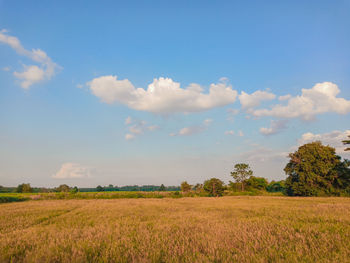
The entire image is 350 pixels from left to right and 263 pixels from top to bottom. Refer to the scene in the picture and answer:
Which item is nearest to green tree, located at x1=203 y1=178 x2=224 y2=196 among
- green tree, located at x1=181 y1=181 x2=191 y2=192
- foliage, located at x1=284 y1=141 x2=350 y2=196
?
green tree, located at x1=181 y1=181 x2=191 y2=192

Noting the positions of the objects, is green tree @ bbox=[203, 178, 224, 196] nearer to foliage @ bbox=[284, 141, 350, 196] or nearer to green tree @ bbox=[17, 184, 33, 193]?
foliage @ bbox=[284, 141, 350, 196]

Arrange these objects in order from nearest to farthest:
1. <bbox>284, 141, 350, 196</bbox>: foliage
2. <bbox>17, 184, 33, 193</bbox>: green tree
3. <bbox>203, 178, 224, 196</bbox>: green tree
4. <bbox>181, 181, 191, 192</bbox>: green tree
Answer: <bbox>284, 141, 350, 196</bbox>: foliage < <bbox>203, 178, 224, 196</bbox>: green tree < <bbox>181, 181, 191, 192</bbox>: green tree < <bbox>17, 184, 33, 193</bbox>: green tree

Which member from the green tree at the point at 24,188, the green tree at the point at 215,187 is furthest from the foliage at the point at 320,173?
the green tree at the point at 24,188

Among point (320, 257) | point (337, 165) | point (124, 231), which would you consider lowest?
point (124, 231)

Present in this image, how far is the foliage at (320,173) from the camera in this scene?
32.2m

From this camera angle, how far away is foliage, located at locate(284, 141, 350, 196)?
32.2m

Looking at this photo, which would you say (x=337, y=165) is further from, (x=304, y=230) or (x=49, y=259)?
(x=49, y=259)

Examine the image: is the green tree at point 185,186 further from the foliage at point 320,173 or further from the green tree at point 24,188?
the green tree at point 24,188

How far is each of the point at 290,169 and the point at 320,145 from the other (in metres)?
6.78

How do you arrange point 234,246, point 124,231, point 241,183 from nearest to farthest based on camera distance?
point 234,246 → point 124,231 → point 241,183

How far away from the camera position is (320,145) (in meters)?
33.9

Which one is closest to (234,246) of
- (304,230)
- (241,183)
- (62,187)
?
(304,230)

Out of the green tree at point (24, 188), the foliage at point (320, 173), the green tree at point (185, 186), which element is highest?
the foliage at point (320, 173)

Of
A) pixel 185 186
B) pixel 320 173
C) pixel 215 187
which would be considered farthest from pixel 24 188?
pixel 320 173
